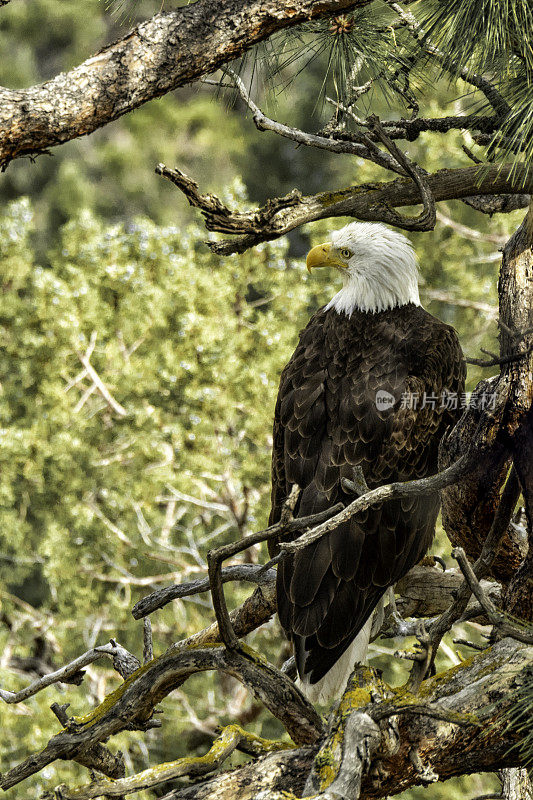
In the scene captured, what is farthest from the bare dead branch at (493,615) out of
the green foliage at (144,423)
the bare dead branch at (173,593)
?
the green foliage at (144,423)

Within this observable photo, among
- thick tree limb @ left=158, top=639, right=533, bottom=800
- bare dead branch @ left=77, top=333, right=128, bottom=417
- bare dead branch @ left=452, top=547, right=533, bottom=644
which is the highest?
bare dead branch @ left=77, top=333, right=128, bottom=417

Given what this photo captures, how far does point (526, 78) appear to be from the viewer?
2.71 metres

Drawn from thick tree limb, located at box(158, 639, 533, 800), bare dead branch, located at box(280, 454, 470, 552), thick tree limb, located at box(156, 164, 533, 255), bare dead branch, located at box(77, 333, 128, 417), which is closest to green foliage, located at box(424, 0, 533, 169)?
thick tree limb, located at box(156, 164, 533, 255)

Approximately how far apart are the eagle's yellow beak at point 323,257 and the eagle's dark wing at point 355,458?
0.45 m

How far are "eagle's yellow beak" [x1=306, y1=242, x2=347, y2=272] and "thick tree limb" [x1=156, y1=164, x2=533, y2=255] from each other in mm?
793

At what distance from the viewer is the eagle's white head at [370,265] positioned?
3.70 metres

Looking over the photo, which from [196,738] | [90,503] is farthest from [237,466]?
[196,738]

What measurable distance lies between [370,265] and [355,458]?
0.95 m

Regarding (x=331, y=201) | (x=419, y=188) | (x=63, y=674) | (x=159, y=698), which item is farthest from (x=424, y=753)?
(x=331, y=201)

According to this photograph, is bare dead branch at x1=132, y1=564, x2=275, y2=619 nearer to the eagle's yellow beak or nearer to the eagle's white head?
the eagle's white head

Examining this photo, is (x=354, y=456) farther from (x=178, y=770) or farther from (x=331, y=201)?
(x=178, y=770)

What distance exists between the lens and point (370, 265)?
375cm

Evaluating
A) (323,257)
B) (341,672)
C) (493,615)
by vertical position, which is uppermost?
(323,257)

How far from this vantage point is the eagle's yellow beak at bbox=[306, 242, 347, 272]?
3.77 metres
